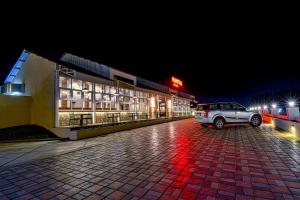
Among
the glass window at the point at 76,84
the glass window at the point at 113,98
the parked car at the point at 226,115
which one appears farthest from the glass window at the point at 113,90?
the parked car at the point at 226,115

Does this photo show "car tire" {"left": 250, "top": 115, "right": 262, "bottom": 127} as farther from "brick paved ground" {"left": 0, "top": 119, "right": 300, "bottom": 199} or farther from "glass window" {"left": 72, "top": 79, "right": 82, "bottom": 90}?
"glass window" {"left": 72, "top": 79, "right": 82, "bottom": 90}

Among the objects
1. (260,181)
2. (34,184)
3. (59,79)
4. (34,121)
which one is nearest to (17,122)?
(34,121)

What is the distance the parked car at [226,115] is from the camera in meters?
11.9

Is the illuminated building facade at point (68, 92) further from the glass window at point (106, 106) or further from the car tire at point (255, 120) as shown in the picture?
the car tire at point (255, 120)

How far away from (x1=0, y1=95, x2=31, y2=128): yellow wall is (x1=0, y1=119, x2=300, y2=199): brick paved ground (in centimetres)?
781

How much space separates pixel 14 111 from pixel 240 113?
15.5 m

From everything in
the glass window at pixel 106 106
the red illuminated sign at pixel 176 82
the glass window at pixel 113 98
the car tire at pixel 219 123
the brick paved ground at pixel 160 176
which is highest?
the red illuminated sign at pixel 176 82

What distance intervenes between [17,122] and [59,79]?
4219mm

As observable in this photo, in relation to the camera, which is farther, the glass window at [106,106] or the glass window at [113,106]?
the glass window at [113,106]

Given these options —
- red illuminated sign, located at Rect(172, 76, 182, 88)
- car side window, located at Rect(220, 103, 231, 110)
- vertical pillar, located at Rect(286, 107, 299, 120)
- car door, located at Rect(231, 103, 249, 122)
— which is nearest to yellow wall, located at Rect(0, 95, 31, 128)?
car side window, located at Rect(220, 103, 231, 110)

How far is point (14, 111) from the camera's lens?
36.2 ft

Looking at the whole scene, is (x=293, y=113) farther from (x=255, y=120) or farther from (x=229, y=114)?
(x=229, y=114)

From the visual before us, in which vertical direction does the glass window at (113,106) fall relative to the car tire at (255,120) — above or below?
above

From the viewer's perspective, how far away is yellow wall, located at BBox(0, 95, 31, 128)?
34.4 ft
